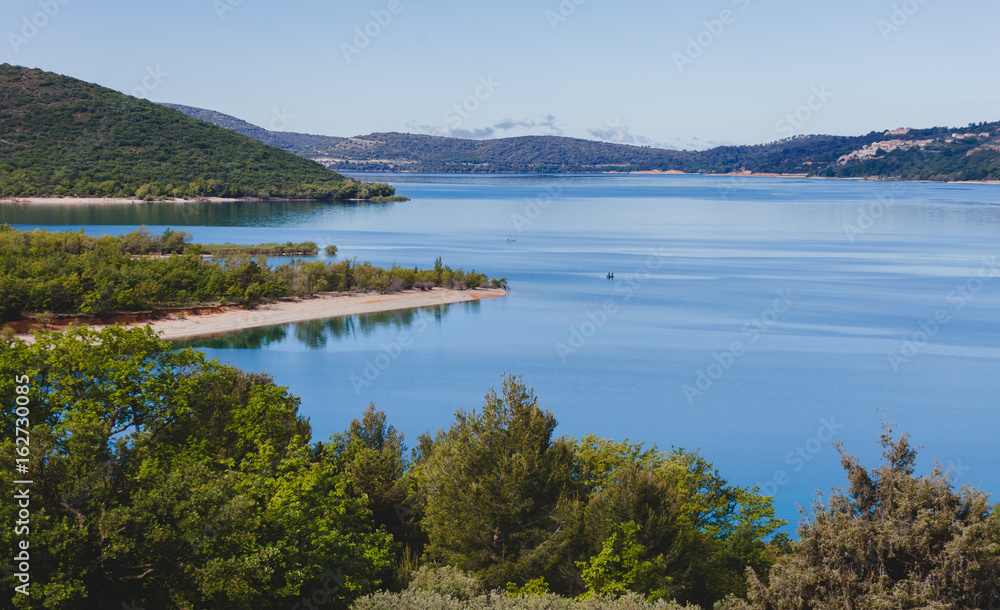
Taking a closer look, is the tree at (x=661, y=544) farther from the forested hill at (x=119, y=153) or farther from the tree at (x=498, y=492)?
the forested hill at (x=119, y=153)

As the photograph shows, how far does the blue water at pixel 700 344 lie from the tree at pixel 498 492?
42.8 feet

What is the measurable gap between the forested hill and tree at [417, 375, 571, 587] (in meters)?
136

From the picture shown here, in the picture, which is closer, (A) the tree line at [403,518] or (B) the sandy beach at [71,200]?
(A) the tree line at [403,518]

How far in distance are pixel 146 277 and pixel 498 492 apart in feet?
153

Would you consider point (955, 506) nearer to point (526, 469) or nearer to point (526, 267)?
point (526, 469)

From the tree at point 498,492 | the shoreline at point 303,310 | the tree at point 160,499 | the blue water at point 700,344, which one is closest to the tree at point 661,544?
the tree at point 498,492

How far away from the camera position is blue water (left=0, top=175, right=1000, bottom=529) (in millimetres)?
36938

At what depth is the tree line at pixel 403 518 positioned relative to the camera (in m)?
11.9

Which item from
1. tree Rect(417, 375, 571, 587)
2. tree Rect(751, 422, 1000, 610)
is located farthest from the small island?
tree Rect(751, 422, 1000, 610)

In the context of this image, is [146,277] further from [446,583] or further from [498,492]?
[446,583]

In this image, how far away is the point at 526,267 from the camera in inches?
3420

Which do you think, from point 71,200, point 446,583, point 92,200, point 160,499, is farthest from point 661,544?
point 71,200

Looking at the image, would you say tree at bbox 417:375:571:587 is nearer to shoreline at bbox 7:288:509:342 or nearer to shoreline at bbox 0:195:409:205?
shoreline at bbox 7:288:509:342

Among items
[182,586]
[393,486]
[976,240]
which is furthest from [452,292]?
[976,240]
